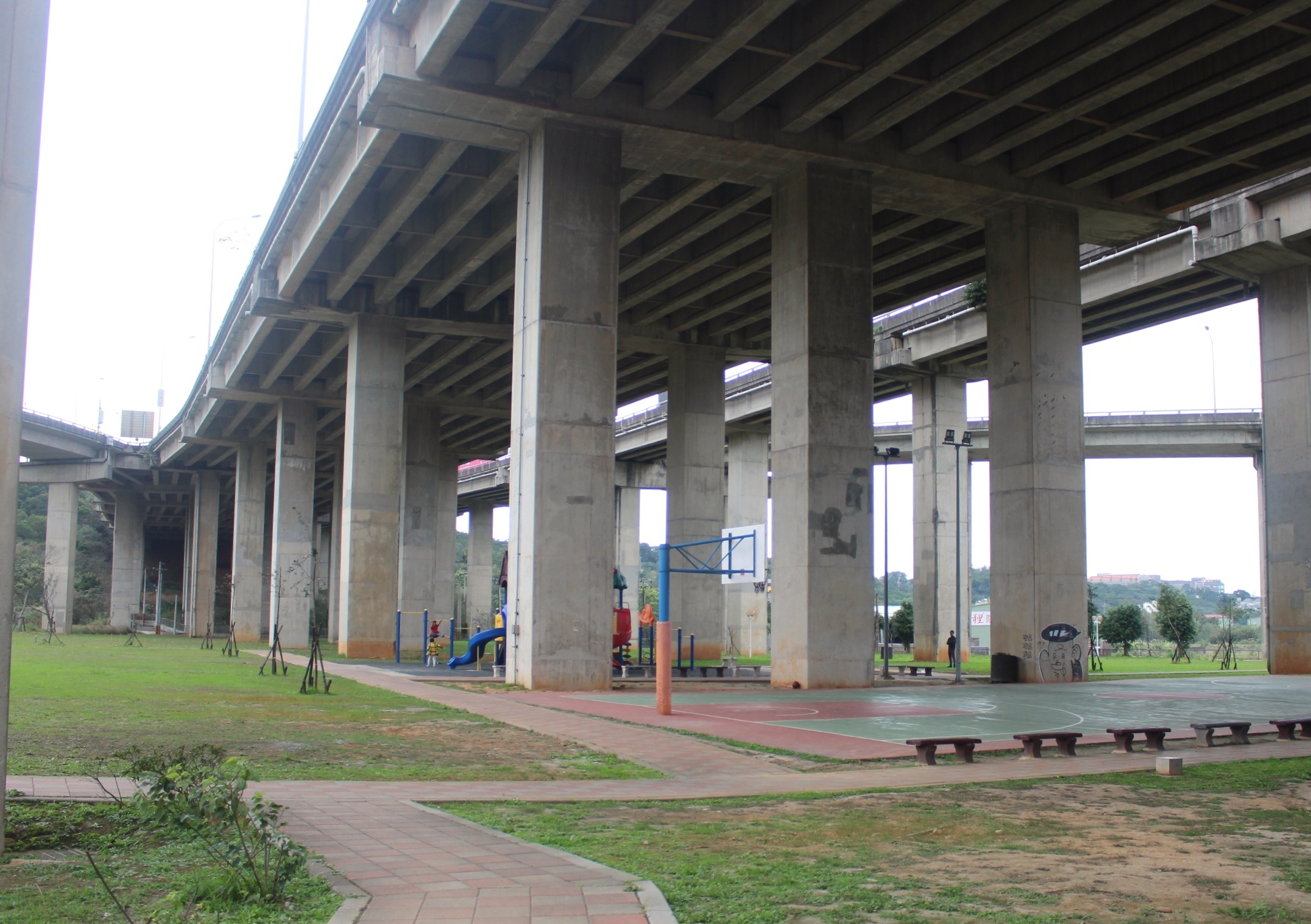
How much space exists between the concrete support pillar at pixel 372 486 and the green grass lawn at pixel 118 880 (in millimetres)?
34028

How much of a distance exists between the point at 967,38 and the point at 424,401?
40.4m

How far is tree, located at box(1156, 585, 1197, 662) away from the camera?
6450 centimetres

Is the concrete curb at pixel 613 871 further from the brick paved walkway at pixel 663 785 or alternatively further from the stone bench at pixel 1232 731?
the stone bench at pixel 1232 731

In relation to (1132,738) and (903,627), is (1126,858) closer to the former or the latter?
(1132,738)

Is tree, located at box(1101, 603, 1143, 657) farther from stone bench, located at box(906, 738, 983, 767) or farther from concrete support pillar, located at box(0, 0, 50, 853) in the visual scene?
concrete support pillar, located at box(0, 0, 50, 853)

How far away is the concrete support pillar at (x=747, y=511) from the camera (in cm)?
6097

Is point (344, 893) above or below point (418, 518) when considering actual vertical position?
below

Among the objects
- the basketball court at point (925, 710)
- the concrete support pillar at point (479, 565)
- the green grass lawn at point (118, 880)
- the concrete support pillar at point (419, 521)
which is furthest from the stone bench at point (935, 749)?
the concrete support pillar at point (479, 565)

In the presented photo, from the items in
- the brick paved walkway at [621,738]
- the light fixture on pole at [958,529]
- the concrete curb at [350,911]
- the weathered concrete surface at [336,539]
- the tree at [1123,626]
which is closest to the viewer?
the concrete curb at [350,911]

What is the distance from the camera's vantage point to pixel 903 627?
254 ft

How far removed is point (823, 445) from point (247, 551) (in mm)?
47884

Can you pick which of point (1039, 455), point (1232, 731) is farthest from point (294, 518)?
point (1232, 731)

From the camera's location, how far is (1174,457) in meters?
69.4

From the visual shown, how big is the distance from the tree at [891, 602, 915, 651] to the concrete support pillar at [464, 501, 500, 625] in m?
30.0
